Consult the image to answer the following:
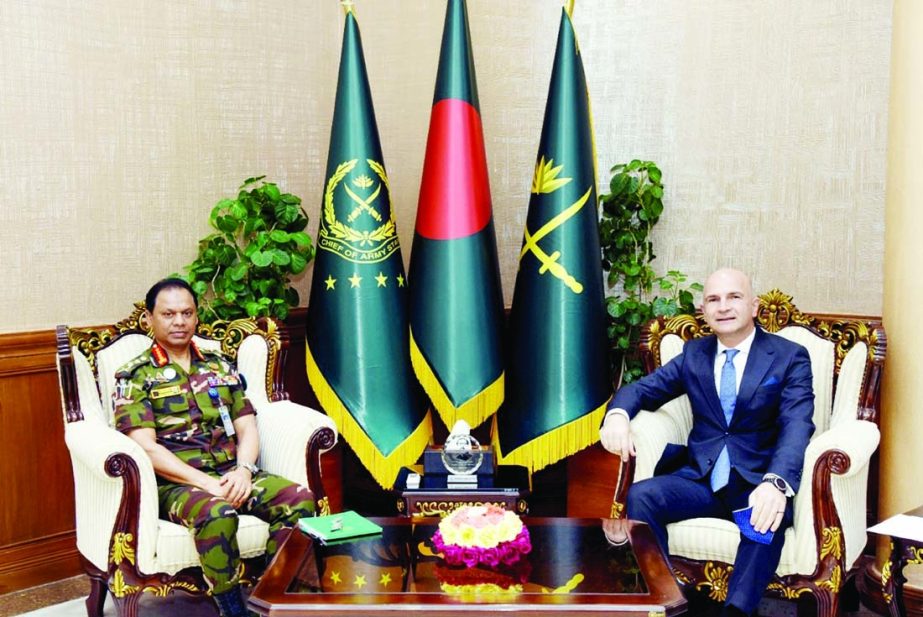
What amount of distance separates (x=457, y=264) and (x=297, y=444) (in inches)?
43.6

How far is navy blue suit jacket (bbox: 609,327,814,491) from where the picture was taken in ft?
10.9

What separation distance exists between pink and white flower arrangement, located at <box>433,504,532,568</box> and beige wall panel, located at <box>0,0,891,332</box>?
213cm

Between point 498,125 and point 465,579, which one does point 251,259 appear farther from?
point 465,579

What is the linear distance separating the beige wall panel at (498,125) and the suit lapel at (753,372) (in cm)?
99

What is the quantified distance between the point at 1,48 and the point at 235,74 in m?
1.12

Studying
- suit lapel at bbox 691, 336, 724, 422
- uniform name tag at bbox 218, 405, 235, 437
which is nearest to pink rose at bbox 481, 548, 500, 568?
suit lapel at bbox 691, 336, 724, 422

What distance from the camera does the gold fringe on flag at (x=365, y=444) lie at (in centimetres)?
428

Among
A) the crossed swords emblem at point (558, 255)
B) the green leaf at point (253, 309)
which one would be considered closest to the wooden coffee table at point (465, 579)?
the crossed swords emblem at point (558, 255)

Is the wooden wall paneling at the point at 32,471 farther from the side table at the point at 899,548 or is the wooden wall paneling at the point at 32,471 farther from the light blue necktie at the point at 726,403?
the side table at the point at 899,548

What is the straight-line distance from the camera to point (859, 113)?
412 centimetres

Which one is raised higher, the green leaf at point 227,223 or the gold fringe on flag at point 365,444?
the green leaf at point 227,223

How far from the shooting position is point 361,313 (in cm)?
432

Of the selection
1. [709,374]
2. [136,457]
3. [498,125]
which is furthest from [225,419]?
[498,125]

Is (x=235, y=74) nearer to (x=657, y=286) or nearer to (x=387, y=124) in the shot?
(x=387, y=124)
